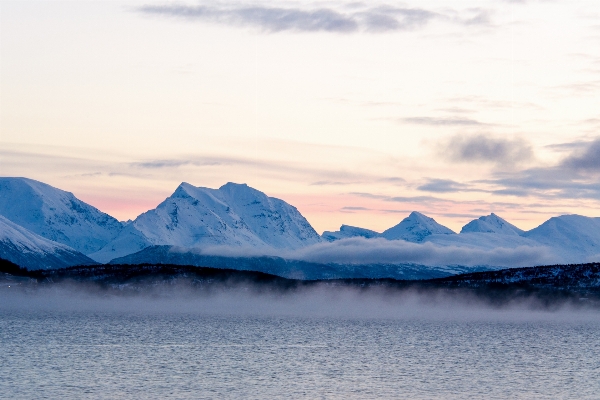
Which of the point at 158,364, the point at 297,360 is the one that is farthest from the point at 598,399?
the point at 158,364

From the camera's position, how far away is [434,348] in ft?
584

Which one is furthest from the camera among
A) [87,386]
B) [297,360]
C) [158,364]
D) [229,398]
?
[297,360]

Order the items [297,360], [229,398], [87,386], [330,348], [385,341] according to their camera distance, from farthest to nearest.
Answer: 1. [385,341]
2. [330,348]
3. [297,360]
4. [87,386]
5. [229,398]

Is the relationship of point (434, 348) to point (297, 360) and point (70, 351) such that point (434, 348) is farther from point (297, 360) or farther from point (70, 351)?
point (70, 351)

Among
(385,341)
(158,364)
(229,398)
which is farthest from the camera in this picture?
(385,341)

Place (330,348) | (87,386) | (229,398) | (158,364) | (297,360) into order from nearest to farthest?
(229,398), (87,386), (158,364), (297,360), (330,348)

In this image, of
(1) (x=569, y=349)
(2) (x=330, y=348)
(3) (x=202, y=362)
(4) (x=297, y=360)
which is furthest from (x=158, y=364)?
(1) (x=569, y=349)

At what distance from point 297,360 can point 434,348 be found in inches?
1619

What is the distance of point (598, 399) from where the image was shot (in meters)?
107

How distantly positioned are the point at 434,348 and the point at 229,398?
82.0 metres

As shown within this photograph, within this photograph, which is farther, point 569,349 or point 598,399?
point 569,349

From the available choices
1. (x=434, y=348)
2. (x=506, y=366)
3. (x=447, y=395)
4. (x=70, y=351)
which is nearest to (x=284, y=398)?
(x=447, y=395)

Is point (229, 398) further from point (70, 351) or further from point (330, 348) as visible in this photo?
point (330, 348)

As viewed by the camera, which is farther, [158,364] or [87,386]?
[158,364]
